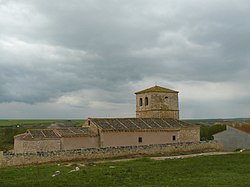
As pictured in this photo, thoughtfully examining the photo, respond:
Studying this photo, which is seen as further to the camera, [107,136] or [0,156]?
[107,136]

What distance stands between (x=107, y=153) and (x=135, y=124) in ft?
19.6

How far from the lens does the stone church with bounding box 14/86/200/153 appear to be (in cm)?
2981

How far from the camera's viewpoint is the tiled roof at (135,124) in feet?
109

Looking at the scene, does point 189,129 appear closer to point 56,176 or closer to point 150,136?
point 150,136

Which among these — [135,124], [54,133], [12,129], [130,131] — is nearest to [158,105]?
[135,124]

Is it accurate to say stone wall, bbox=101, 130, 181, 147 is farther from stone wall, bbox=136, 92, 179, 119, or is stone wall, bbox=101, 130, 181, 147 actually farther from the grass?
the grass

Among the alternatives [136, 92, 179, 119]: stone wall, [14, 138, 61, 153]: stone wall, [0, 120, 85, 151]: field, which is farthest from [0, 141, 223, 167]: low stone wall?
[0, 120, 85, 151]: field

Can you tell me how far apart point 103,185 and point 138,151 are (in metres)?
16.9

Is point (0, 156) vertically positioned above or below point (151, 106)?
below

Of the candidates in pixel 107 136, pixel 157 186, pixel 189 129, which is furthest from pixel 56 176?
pixel 189 129

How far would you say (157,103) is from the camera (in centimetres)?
4025

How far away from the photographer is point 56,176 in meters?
18.2

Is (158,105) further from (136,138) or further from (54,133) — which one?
(54,133)

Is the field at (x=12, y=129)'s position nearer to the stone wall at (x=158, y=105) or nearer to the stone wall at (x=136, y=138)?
the stone wall at (x=158, y=105)
